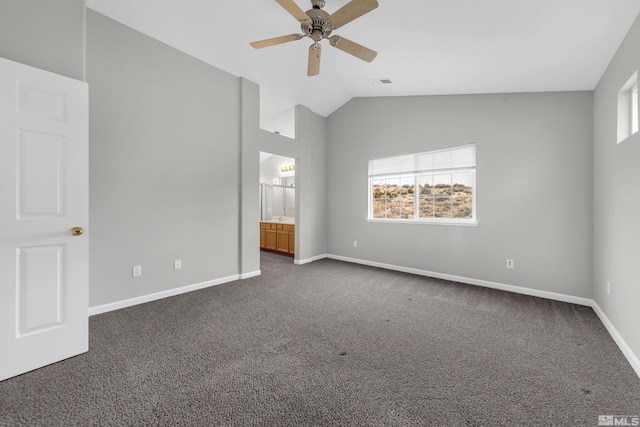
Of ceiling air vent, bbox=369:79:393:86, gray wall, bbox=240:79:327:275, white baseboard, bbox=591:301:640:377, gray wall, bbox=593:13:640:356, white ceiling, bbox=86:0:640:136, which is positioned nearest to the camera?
white baseboard, bbox=591:301:640:377

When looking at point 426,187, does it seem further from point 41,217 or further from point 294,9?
point 41,217

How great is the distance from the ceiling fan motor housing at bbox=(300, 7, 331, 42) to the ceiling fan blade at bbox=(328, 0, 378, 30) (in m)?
0.05

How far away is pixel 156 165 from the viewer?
10.5 ft

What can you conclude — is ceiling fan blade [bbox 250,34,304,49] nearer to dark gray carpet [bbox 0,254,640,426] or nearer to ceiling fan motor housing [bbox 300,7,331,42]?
ceiling fan motor housing [bbox 300,7,331,42]

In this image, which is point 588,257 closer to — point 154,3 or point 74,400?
point 74,400

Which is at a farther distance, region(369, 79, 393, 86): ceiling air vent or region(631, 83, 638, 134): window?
region(369, 79, 393, 86): ceiling air vent

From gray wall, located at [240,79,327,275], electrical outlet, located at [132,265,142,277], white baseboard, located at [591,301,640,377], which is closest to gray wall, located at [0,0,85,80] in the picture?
electrical outlet, located at [132,265,142,277]

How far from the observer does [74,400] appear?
1.56 metres

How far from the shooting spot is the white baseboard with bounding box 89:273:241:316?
2805mm

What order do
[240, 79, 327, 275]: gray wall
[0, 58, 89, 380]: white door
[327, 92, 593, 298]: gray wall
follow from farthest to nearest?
[240, 79, 327, 275]: gray wall, [327, 92, 593, 298]: gray wall, [0, 58, 89, 380]: white door

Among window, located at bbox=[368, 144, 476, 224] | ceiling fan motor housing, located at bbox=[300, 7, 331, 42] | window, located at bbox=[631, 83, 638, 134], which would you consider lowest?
window, located at bbox=[368, 144, 476, 224]

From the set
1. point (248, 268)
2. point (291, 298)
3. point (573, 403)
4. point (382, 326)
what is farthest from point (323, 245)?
point (573, 403)

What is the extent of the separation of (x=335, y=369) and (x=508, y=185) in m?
3.32

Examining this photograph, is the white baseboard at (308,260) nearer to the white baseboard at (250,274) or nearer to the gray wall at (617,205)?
the white baseboard at (250,274)
